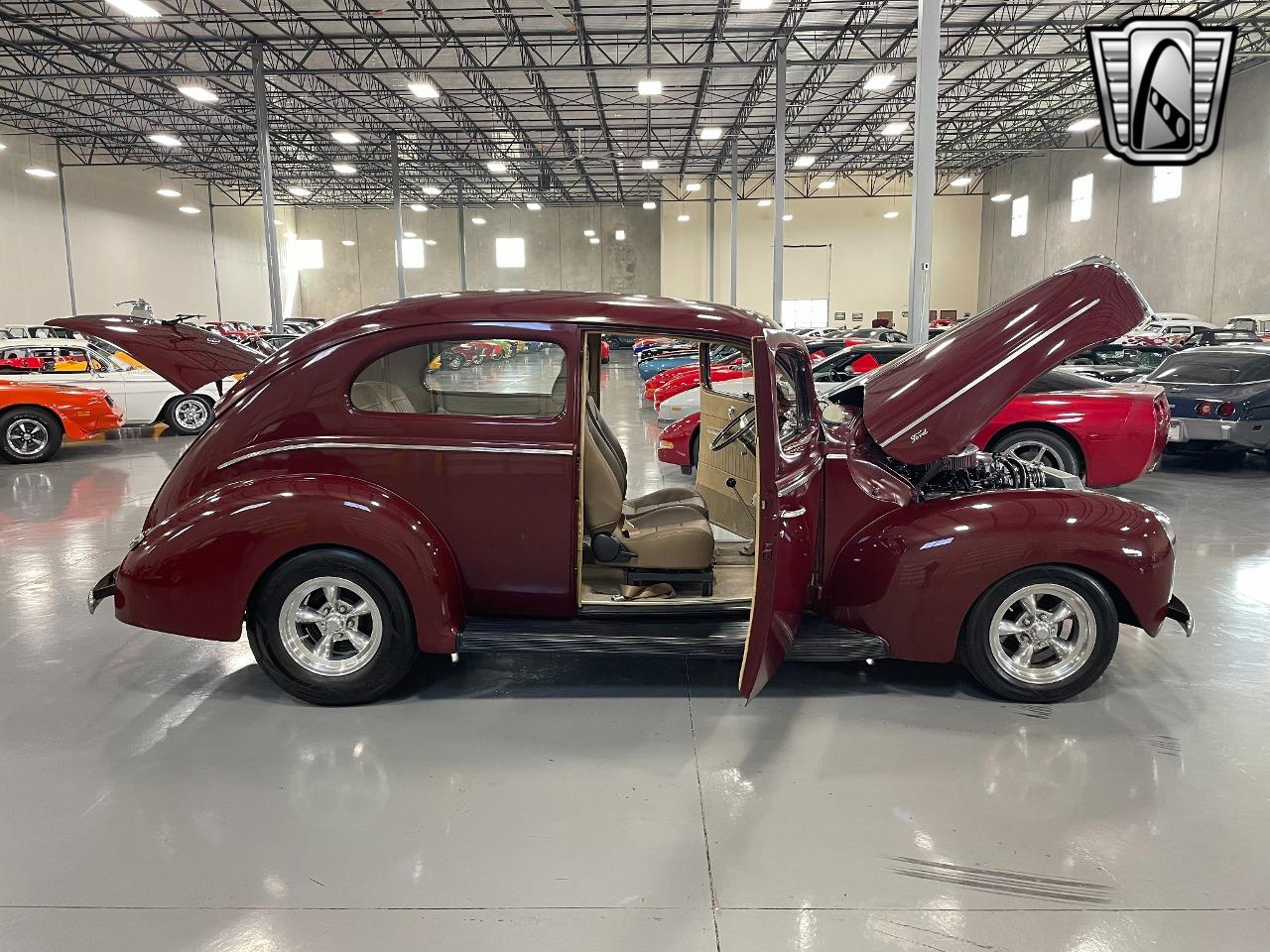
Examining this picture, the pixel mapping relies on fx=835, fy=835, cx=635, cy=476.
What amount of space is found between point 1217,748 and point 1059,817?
1.04 m

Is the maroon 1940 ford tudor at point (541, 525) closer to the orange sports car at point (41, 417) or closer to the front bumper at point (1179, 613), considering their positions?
the front bumper at point (1179, 613)

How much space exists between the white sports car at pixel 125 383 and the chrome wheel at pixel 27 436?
1.21 meters

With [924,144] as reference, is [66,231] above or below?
above

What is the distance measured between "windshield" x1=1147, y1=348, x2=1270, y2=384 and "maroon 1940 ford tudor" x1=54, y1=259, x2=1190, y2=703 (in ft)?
23.4

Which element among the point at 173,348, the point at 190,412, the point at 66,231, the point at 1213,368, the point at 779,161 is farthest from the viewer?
the point at 66,231

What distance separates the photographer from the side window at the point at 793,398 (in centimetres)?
407

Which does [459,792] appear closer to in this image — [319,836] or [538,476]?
[319,836]

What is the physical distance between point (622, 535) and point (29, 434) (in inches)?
410

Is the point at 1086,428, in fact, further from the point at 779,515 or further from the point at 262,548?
the point at 262,548

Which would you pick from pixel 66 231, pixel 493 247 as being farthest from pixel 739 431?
pixel 493 247

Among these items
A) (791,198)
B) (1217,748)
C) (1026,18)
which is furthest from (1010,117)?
(1217,748)

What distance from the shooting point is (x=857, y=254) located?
39.5m

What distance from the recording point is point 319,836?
293 cm

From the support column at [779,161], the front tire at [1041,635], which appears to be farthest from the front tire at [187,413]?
the front tire at [1041,635]
